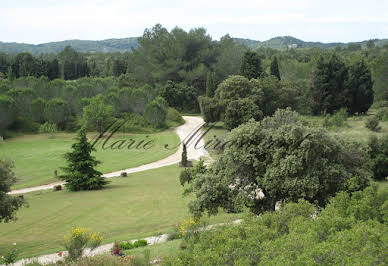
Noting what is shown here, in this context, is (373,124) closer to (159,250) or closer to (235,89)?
(235,89)

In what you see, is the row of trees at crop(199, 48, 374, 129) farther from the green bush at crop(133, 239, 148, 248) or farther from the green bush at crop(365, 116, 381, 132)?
the green bush at crop(133, 239, 148, 248)

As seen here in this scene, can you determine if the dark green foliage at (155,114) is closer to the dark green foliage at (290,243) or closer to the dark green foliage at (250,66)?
the dark green foliage at (250,66)

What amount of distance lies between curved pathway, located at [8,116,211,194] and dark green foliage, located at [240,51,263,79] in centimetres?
1091

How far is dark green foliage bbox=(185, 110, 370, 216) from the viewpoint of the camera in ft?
61.4

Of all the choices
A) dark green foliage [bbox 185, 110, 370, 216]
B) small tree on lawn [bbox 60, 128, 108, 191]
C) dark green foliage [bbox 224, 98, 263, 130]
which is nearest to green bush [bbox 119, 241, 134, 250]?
dark green foliage [bbox 185, 110, 370, 216]

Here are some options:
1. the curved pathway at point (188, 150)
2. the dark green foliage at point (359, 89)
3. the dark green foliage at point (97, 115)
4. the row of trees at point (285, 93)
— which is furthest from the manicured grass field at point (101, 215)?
the dark green foliage at point (359, 89)

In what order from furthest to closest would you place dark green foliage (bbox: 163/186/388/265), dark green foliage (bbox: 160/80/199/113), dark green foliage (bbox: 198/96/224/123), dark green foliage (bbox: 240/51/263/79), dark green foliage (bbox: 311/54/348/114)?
dark green foliage (bbox: 160/80/199/113), dark green foliage (bbox: 240/51/263/79), dark green foliage (bbox: 311/54/348/114), dark green foliage (bbox: 198/96/224/123), dark green foliage (bbox: 163/186/388/265)

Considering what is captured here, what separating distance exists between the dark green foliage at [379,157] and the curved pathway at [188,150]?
53.7 ft

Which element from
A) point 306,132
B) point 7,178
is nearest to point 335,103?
point 306,132

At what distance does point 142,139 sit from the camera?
56312 millimetres

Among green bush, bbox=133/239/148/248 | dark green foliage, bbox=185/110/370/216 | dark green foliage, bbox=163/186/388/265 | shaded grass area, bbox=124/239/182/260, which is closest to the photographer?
dark green foliage, bbox=163/186/388/265

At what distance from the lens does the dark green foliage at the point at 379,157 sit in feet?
107

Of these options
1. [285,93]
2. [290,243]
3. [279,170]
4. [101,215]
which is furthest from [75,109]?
[290,243]

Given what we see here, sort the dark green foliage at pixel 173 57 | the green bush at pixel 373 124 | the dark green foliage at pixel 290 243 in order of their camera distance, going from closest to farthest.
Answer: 1. the dark green foliage at pixel 290 243
2. the green bush at pixel 373 124
3. the dark green foliage at pixel 173 57
